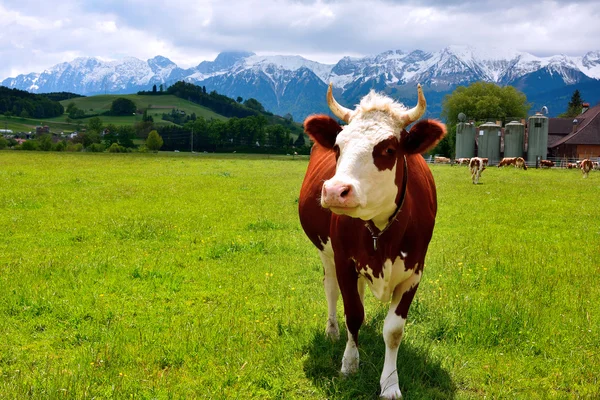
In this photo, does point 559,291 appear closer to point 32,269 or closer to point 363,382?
point 363,382

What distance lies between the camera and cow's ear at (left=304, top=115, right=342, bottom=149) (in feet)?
15.6

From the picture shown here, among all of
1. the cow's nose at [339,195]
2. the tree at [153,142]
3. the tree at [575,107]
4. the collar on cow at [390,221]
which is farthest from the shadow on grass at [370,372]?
the tree at [575,107]

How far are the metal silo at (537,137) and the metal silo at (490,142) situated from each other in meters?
4.71

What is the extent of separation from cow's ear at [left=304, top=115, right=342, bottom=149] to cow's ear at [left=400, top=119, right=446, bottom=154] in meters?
0.67

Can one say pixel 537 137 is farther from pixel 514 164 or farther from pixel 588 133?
pixel 588 133

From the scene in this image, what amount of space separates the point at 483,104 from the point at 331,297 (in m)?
98.8

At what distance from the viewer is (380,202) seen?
14.0 feet

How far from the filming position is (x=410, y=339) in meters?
6.12

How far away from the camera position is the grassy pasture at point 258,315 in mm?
5086

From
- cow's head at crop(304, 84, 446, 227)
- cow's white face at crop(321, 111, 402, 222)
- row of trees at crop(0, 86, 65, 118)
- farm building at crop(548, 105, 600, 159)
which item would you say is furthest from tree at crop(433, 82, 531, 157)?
row of trees at crop(0, 86, 65, 118)

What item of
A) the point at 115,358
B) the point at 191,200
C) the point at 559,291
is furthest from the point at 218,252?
the point at 191,200

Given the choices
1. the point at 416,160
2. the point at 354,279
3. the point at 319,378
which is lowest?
the point at 319,378

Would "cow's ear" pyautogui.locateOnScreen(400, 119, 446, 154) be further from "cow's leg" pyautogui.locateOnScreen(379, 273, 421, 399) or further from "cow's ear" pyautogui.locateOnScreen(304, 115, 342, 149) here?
"cow's leg" pyautogui.locateOnScreen(379, 273, 421, 399)

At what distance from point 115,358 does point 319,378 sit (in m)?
2.34
